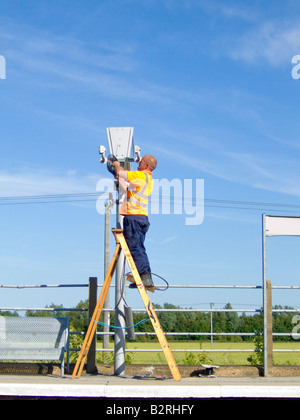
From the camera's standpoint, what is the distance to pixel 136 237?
17.6ft

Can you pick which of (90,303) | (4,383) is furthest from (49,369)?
(4,383)

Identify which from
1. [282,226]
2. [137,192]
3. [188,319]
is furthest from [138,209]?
[188,319]

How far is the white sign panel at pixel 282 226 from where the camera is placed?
6.41 metres

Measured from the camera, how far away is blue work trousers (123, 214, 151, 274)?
210 inches

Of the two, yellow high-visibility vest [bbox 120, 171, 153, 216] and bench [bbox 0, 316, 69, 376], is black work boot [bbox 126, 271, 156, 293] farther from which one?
bench [bbox 0, 316, 69, 376]

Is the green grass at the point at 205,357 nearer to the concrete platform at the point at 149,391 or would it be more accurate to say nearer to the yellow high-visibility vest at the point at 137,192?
the yellow high-visibility vest at the point at 137,192

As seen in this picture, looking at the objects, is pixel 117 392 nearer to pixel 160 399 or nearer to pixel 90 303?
pixel 160 399

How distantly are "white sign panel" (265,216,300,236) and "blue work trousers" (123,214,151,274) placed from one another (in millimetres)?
1698

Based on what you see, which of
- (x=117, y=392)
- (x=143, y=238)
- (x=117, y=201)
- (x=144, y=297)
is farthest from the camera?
(x=117, y=201)

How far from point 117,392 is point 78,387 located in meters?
0.26

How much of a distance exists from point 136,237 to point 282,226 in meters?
1.99

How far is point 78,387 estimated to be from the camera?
12.1ft

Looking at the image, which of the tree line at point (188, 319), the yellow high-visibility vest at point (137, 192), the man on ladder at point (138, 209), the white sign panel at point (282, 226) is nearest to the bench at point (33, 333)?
the tree line at point (188, 319)

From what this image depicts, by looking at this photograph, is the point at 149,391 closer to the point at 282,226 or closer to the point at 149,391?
the point at 149,391
